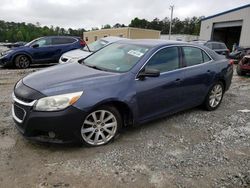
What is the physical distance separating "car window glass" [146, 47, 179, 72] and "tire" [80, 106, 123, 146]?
102 centimetres

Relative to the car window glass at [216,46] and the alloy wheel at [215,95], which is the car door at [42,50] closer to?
the alloy wheel at [215,95]

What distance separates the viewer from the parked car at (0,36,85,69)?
34.4 feet

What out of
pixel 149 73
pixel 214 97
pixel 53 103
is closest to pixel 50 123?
pixel 53 103

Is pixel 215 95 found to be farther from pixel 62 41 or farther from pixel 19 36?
pixel 19 36

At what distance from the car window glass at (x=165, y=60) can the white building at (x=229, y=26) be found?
2633 cm

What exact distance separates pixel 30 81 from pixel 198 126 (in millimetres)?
3017

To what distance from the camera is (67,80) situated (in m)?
3.56

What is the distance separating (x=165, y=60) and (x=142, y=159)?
72.0 inches

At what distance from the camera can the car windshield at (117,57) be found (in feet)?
13.4

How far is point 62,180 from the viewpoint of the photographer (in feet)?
9.35

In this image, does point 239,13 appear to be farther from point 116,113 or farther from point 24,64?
point 116,113

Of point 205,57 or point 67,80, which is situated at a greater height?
point 205,57

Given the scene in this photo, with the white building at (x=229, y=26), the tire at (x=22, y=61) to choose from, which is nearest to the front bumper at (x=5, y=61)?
the tire at (x=22, y=61)

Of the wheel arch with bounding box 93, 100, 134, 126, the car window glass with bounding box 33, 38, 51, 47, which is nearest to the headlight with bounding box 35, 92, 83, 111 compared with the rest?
the wheel arch with bounding box 93, 100, 134, 126
